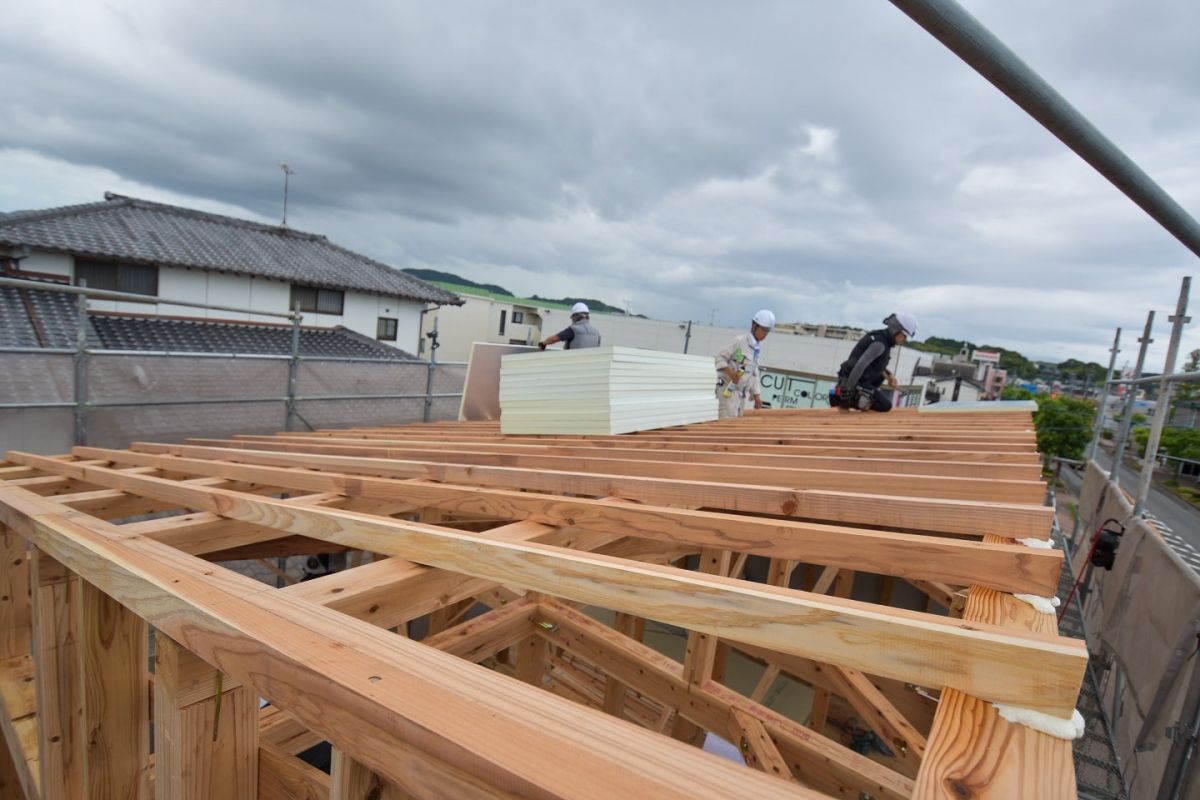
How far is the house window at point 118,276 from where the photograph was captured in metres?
15.0

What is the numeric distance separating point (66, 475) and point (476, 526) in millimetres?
2334

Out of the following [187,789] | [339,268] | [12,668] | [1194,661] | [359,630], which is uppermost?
[339,268]

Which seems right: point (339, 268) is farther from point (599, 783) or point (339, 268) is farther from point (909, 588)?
point (599, 783)

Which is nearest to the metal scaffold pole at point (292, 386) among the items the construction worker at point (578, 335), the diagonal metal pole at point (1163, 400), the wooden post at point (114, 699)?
the construction worker at point (578, 335)

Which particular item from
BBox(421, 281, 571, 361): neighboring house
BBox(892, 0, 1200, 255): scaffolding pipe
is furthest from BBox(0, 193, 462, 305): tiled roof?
BBox(892, 0, 1200, 255): scaffolding pipe

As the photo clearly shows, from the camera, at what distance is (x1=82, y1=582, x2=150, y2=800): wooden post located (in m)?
1.74

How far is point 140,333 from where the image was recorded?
42.1ft

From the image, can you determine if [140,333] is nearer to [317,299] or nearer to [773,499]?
[317,299]

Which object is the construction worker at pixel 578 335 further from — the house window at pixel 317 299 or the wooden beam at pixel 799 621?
the house window at pixel 317 299

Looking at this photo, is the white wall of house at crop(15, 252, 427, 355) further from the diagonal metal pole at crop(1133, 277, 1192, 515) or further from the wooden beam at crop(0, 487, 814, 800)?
the diagonal metal pole at crop(1133, 277, 1192, 515)

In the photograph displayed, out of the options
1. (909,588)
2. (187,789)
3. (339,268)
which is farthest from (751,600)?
(339,268)

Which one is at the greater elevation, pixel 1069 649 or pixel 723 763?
pixel 1069 649

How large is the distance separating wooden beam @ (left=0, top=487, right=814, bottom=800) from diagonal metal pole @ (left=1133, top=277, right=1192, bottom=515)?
600cm

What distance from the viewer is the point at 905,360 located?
33.0 metres
